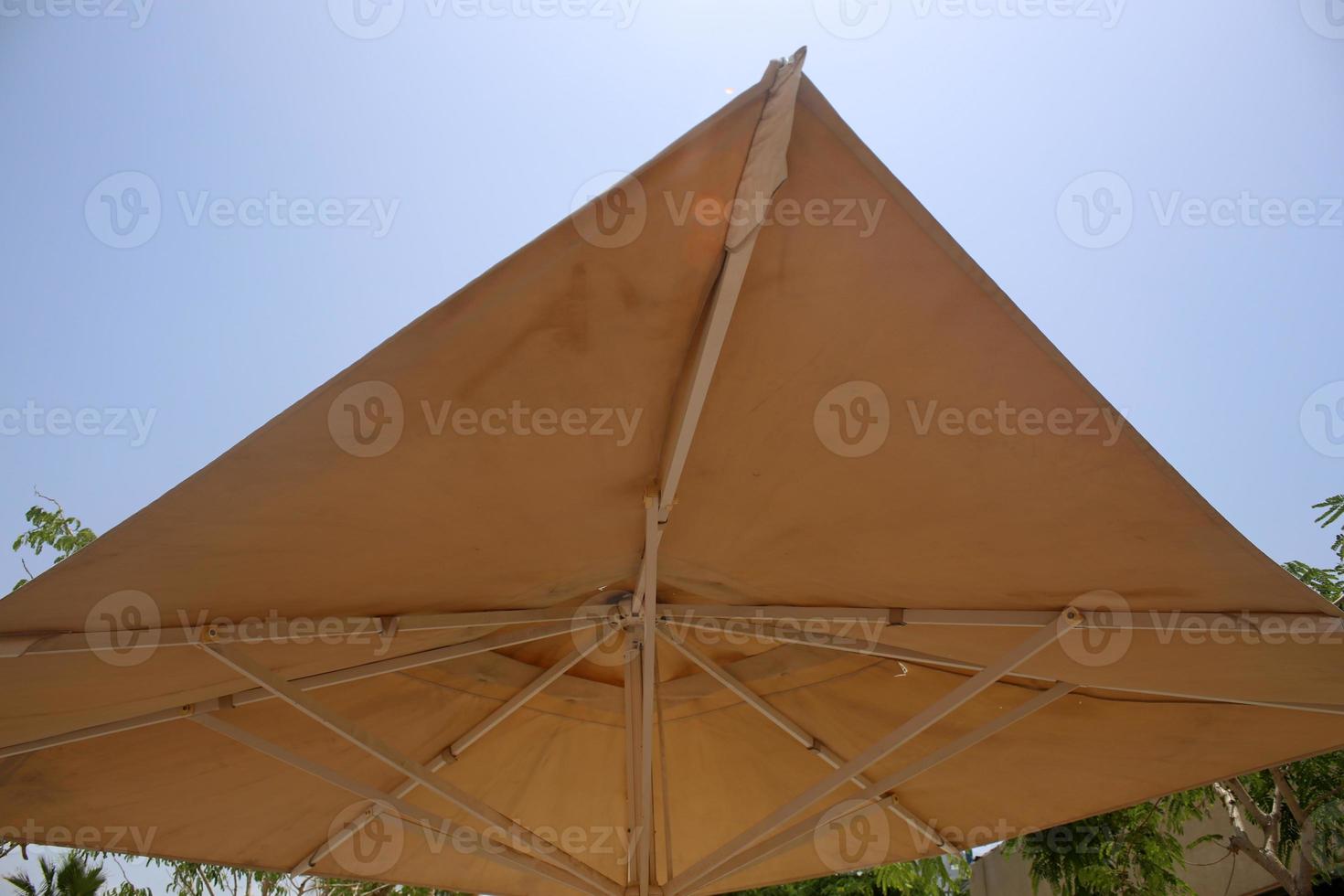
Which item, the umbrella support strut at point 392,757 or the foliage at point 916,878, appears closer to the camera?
the umbrella support strut at point 392,757

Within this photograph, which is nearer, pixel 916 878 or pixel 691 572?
pixel 691 572

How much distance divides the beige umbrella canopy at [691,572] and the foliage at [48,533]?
7.65 meters

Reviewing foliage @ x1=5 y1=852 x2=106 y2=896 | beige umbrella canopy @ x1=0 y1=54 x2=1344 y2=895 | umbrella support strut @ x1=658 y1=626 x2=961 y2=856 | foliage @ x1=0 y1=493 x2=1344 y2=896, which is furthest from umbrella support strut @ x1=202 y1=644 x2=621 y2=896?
foliage @ x1=5 y1=852 x2=106 y2=896

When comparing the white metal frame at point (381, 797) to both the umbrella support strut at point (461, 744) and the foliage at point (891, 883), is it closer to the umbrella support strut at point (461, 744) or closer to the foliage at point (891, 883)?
the umbrella support strut at point (461, 744)

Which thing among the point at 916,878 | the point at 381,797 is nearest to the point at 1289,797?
the point at 916,878

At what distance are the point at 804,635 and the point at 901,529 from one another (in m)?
1.12

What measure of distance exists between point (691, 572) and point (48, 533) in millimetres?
10750

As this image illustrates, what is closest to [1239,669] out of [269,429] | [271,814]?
[269,429]

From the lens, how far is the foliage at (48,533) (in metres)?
11.0

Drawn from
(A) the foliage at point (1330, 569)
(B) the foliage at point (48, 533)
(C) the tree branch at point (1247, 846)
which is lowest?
(C) the tree branch at point (1247, 846)

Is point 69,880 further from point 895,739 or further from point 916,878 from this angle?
point 916,878

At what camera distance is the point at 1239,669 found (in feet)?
11.8

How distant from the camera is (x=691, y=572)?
4.10 metres

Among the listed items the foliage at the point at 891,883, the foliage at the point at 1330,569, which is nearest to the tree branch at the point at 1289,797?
the foliage at the point at 1330,569
